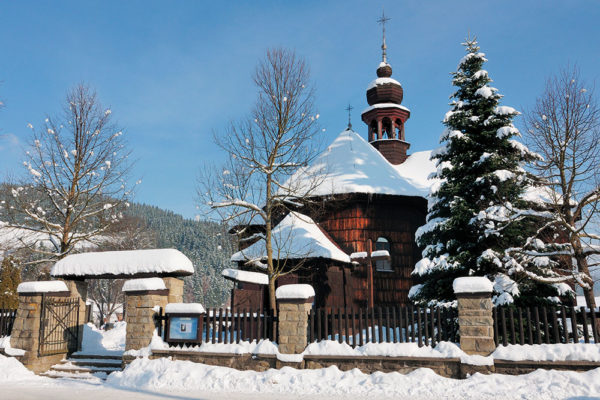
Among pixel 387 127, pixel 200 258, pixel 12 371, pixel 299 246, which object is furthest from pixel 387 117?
pixel 200 258

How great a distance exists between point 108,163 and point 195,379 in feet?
38.2

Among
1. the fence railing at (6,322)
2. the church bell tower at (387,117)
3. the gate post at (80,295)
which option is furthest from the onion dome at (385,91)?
the fence railing at (6,322)

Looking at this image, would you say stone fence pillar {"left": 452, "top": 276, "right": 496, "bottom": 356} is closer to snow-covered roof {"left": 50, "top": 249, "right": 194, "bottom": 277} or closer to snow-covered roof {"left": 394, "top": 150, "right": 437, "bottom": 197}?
snow-covered roof {"left": 50, "top": 249, "right": 194, "bottom": 277}

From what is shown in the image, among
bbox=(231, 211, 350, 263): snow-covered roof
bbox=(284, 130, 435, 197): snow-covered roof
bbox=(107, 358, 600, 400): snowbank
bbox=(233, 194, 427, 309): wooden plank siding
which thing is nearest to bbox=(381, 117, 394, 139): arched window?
bbox=(284, 130, 435, 197): snow-covered roof

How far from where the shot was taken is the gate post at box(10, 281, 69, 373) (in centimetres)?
1115

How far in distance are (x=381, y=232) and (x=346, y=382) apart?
10871mm

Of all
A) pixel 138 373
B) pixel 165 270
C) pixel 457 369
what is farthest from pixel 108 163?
pixel 457 369

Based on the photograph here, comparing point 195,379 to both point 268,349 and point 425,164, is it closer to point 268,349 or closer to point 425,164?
point 268,349

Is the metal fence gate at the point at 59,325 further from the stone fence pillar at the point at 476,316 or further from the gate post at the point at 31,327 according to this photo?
the stone fence pillar at the point at 476,316

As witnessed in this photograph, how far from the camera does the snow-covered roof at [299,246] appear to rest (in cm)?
1593

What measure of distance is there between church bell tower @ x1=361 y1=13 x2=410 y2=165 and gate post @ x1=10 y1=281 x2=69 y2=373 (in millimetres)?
21502

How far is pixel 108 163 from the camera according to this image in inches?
707

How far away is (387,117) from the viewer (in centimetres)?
2867

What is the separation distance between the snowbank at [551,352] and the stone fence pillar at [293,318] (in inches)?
153
